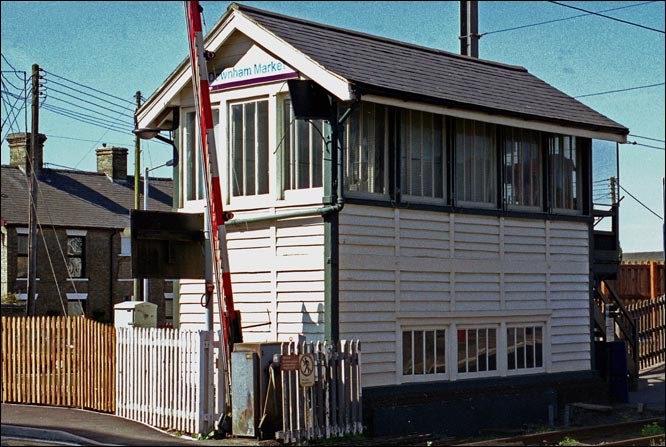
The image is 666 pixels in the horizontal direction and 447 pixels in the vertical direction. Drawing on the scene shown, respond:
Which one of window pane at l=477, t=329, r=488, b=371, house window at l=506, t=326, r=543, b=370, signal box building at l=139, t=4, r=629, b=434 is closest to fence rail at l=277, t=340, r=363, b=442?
signal box building at l=139, t=4, r=629, b=434

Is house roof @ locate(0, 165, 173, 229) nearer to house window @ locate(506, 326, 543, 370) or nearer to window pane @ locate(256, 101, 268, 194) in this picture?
window pane @ locate(256, 101, 268, 194)

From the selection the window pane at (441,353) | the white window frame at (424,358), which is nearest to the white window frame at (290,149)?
the white window frame at (424,358)

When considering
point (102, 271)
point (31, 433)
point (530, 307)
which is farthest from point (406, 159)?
point (102, 271)

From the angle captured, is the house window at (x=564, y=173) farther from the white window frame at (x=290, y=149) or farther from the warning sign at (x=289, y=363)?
the warning sign at (x=289, y=363)

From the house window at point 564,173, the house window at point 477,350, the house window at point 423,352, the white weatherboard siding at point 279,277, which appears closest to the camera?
the white weatherboard siding at point 279,277

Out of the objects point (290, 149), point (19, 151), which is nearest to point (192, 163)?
point (290, 149)

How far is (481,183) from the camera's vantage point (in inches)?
741

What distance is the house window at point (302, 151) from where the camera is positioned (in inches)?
654

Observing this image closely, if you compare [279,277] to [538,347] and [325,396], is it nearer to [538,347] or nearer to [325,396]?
[325,396]

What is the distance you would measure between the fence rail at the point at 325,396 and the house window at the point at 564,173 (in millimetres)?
6399

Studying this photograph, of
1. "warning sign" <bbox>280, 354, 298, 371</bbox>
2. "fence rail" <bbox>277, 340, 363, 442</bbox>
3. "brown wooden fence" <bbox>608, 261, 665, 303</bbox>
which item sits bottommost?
"fence rail" <bbox>277, 340, 363, 442</bbox>

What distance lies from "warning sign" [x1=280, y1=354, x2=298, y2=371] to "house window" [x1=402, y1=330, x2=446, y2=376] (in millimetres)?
2998

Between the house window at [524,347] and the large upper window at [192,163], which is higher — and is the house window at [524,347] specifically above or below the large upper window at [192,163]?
below

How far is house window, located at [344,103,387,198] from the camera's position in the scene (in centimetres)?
1662
